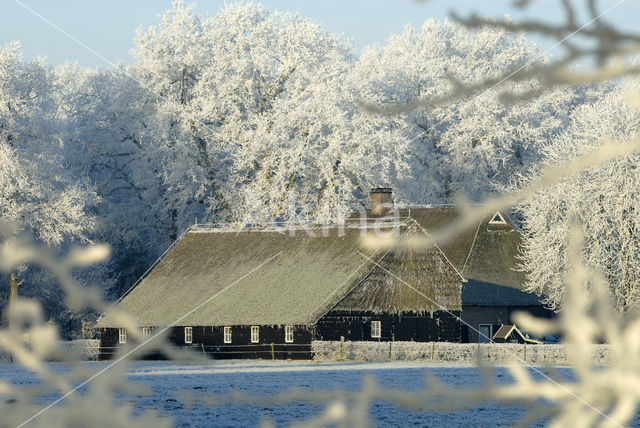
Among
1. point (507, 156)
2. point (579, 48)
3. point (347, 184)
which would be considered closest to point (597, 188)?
point (347, 184)

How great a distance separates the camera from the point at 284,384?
28.9 m

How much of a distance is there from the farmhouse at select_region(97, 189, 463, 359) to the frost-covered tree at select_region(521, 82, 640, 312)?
4.21m

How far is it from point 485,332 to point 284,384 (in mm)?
21482

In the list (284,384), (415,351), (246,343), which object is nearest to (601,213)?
(415,351)

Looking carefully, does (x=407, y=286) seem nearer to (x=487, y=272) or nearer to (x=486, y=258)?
(x=487, y=272)

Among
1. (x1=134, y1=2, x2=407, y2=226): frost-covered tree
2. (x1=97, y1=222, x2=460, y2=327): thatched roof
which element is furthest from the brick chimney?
(x1=134, y1=2, x2=407, y2=226): frost-covered tree

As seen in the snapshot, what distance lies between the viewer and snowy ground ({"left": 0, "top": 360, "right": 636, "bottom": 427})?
76.2 feet

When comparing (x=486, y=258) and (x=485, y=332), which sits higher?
(x=486, y=258)

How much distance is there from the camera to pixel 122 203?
192ft

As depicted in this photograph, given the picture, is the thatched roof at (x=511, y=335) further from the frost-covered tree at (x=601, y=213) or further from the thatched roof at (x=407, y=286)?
the thatched roof at (x=407, y=286)

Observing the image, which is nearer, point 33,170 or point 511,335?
point 511,335

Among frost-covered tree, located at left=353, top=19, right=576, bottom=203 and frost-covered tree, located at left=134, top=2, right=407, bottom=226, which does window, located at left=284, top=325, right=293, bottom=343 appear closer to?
frost-covered tree, located at left=134, top=2, right=407, bottom=226

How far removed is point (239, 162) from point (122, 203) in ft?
26.6

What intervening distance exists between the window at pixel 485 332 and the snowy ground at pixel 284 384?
884 centimetres
